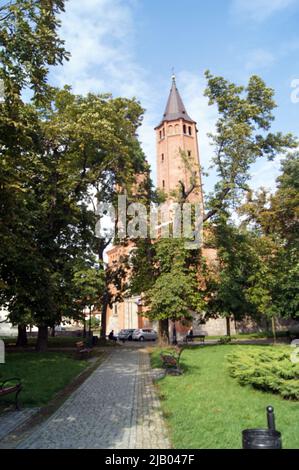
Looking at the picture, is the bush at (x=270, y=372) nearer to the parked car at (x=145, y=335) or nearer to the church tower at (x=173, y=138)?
the parked car at (x=145, y=335)

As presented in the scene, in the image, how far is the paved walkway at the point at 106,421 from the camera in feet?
23.7

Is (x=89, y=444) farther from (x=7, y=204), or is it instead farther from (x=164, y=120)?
(x=164, y=120)

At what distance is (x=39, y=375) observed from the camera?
49.5 ft

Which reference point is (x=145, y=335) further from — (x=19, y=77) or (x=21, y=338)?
(x=19, y=77)

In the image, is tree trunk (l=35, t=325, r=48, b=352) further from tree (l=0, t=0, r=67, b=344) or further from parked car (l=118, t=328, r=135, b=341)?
parked car (l=118, t=328, r=135, b=341)

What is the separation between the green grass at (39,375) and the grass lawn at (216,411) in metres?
3.32

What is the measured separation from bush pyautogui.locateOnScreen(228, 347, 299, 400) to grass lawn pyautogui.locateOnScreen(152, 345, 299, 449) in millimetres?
218

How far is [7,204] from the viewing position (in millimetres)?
8734

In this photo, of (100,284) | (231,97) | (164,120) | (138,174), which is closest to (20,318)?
(100,284)

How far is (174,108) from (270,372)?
52.1 meters

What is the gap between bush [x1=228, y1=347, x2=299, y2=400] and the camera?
10219mm

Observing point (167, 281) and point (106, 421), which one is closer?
point (106, 421)

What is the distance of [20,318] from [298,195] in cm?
2003

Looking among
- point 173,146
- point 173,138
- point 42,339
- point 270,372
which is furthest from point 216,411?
point 173,138
